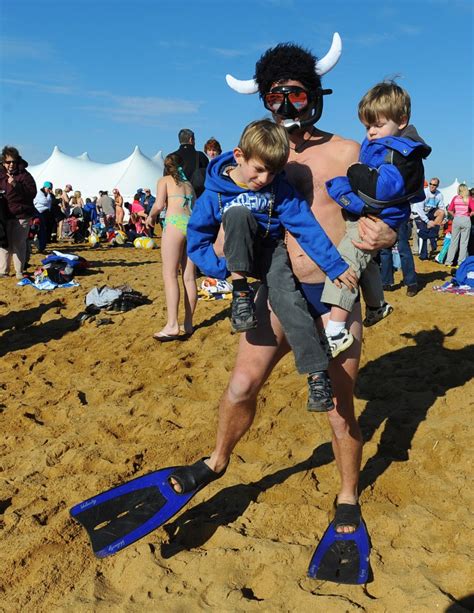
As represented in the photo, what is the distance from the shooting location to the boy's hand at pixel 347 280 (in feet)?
8.78

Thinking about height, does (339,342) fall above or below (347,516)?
above

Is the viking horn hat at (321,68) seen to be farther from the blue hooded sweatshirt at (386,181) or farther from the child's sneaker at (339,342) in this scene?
the child's sneaker at (339,342)

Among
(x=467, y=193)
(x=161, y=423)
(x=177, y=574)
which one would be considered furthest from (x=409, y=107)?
(x=467, y=193)

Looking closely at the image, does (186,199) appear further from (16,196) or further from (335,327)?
(16,196)

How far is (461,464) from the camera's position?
3545mm

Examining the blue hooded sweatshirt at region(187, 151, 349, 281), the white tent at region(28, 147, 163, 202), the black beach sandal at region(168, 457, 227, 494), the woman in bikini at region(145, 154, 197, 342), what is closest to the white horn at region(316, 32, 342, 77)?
the blue hooded sweatshirt at region(187, 151, 349, 281)

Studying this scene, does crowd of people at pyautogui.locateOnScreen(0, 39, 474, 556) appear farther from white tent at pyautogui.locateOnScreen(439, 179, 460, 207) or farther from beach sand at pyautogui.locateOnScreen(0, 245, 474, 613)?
white tent at pyautogui.locateOnScreen(439, 179, 460, 207)

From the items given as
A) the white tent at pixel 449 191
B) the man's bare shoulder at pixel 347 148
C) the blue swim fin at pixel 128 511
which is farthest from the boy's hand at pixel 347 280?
the white tent at pixel 449 191

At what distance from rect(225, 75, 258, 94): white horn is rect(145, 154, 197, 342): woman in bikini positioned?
3.18 meters

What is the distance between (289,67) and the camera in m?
2.77

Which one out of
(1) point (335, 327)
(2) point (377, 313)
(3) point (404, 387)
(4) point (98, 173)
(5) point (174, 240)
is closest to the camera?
(1) point (335, 327)

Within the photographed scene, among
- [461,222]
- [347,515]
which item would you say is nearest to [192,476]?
[347,515]

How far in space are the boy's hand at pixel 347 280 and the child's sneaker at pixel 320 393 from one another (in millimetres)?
390

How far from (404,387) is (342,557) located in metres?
2.44
